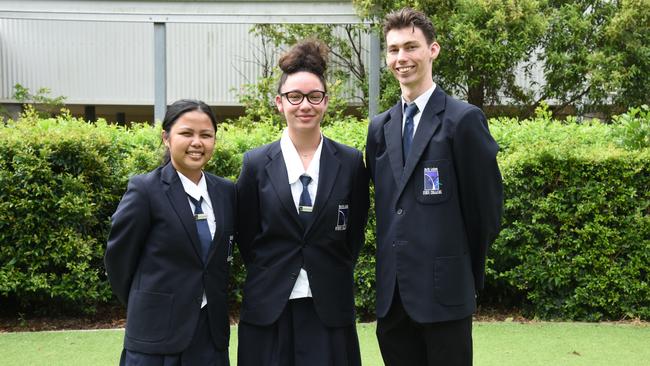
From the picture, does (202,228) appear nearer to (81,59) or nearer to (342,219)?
(342,219)

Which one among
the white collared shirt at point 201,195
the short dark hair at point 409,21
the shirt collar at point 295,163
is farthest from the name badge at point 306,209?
the short dark hair at point 409,21

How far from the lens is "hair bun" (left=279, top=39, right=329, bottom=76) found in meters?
3.18

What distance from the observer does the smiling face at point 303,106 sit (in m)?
3.12

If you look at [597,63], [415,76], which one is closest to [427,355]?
[415,76]

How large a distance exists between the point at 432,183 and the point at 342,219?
474 mm

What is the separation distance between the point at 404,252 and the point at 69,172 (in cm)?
394

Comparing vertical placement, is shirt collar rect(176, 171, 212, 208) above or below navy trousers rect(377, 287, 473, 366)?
above

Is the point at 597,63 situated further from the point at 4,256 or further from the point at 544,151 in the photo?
the point at 4,256

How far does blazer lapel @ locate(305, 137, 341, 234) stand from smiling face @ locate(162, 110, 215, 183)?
0.52 metres

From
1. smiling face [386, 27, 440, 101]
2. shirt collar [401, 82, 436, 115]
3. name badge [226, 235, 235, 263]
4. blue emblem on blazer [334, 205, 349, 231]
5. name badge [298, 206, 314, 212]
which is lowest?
name badge [226, 235, 235, 263]

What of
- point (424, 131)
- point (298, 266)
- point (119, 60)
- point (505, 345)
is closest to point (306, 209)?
point (298, 266)

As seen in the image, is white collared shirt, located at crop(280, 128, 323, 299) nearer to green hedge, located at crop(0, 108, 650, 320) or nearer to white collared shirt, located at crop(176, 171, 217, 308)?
white collared shirt, located at crop(176, 171, 217, 308)

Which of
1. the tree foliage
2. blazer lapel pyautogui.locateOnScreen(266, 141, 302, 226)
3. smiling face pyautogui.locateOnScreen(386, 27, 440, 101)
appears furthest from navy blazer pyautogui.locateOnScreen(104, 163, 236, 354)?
the tree foliage

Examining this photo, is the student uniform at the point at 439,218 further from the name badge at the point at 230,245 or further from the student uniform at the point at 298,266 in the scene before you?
the name badge at the point at 230,245
